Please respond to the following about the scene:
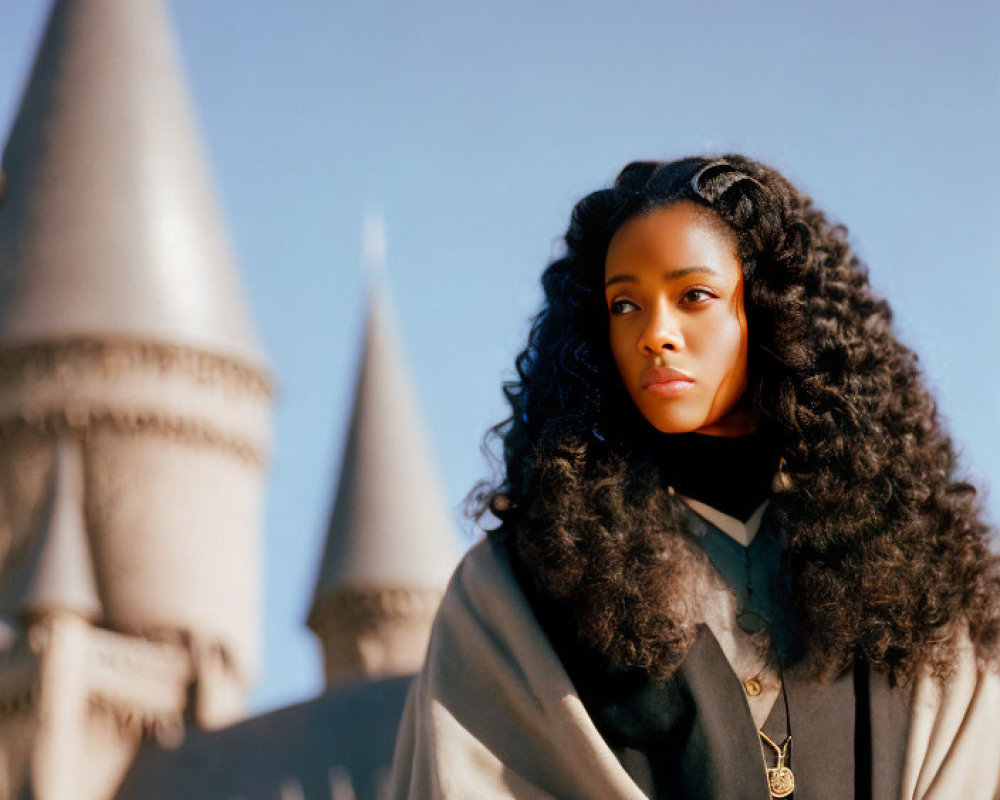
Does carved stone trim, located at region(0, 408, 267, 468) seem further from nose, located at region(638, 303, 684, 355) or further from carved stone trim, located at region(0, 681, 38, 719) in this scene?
nose, located at region(638, 303, 684, 355)

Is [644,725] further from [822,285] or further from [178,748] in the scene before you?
[178,748]

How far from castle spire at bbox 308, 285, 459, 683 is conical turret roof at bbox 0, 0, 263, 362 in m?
4.18

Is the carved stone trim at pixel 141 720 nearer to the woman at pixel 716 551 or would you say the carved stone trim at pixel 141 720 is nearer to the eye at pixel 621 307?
the woman at pixel 716 551

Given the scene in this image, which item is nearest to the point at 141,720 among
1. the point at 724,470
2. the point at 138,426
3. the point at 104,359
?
the point at 138,426

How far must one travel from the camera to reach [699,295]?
2.85 m

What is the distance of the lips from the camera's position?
2.83 meters

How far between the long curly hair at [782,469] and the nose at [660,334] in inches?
5.0

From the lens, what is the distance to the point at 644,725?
275 centimetres

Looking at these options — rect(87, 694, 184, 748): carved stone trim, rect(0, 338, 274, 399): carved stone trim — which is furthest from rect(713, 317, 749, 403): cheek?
rect(0, 338, 274, 399): carved stone trim

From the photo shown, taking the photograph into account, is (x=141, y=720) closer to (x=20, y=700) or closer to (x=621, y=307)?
(x=20, y=700)

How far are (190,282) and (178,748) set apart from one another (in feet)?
23.8

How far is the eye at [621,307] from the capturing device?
288 centimetres

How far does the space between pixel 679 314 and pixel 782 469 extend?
284mm

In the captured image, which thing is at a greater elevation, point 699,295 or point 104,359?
point 699,295
